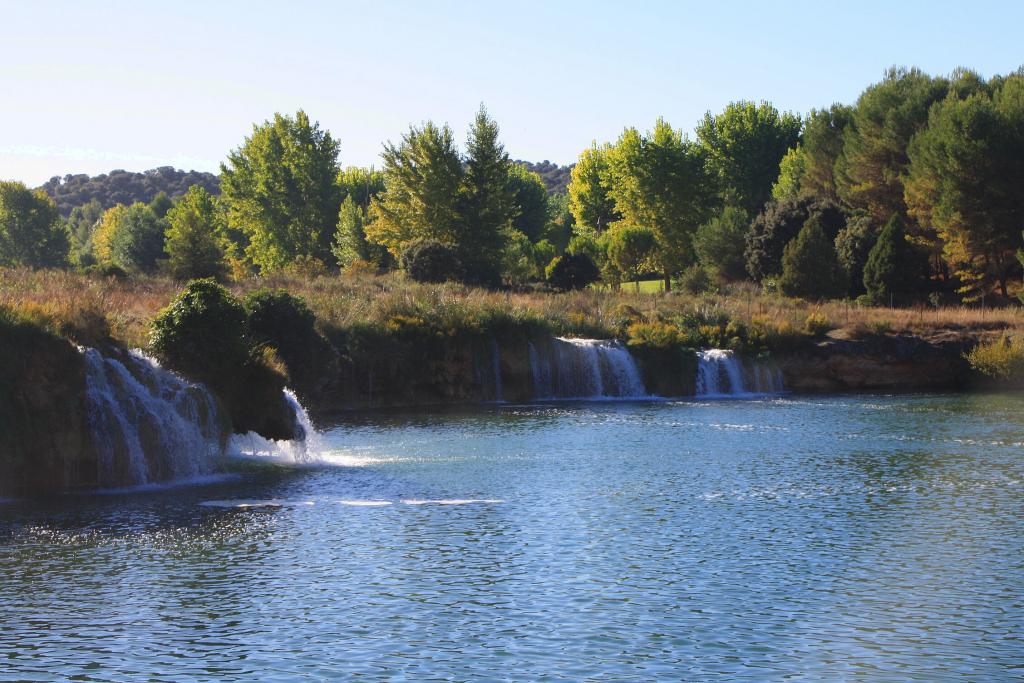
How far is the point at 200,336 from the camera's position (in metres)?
31.2

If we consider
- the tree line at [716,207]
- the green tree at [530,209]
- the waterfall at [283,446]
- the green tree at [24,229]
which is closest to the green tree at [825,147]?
the tree line at [716,207]

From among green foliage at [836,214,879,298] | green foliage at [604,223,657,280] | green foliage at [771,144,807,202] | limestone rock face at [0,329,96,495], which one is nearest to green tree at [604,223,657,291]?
green foliage at [604,223,657,280]

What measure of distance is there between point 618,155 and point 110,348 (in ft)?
297

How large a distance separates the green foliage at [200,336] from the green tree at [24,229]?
365ft

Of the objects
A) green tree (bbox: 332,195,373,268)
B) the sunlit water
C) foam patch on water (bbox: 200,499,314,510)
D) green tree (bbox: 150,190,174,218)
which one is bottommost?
the sunlit water

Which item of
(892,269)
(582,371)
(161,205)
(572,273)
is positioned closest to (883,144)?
(892,269)

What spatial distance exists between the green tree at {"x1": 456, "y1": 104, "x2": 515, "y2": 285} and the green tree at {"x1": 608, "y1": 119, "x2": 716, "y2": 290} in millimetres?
20432

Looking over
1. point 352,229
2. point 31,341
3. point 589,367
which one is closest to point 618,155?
point 352,229

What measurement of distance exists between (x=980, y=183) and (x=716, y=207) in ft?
123

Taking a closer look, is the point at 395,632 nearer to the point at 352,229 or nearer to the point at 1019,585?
the point at 1019,585

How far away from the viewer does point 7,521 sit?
22.9m

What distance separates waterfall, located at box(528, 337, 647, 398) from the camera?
2046 inches

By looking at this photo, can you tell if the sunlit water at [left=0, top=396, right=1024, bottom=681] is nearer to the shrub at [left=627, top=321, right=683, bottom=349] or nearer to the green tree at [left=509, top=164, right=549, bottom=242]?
the shrub at [left=627, top=321, right=683, bottom=349]

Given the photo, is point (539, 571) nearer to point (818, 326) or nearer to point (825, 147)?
point (818, 326)
